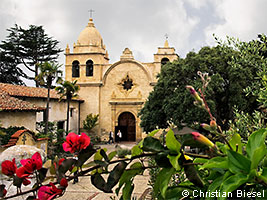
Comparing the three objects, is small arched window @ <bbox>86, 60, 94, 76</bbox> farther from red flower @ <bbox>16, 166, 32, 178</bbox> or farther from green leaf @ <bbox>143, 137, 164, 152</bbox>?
green leaf @ <bbox>143, 137, 164, 152</bbox>

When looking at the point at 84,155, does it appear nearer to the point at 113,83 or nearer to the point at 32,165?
the point at 32,165

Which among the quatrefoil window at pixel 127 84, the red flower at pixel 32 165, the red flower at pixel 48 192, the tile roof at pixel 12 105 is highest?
the quatrefoil window at pixel 127 84

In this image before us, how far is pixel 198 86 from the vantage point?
14.6m

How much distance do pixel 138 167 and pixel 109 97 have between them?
1054 inches

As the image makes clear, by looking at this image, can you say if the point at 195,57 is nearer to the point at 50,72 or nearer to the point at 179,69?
the point at 179,69

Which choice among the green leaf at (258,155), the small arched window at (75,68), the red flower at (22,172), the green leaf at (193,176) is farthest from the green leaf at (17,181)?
the small arched window at (75,68)

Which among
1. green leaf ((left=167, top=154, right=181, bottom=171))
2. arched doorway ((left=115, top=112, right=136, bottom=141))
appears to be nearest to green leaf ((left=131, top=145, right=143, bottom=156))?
green leaf ((left=167, top=154, right=181, bottom=171))

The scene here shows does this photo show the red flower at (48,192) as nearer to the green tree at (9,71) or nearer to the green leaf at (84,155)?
the green leaf at (84,155)

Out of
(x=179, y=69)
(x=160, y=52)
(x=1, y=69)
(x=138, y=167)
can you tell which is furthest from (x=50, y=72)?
(x=1, y=69)

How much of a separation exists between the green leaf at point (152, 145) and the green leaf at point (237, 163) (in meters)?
0.27

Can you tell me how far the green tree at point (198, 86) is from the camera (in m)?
15.1

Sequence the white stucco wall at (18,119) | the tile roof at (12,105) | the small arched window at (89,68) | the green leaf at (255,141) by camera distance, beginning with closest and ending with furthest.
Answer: the green leaf at (255,141), the tile roof at (12,105), the white stucco wall at (18,119), the small arched window at (89,68)

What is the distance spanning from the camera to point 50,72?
19.4m

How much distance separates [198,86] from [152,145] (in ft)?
45.8
